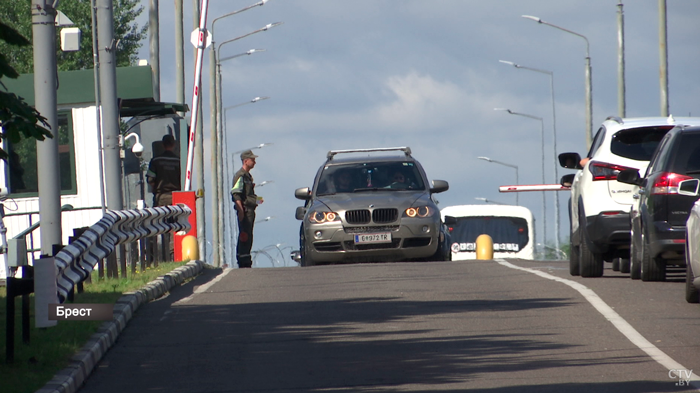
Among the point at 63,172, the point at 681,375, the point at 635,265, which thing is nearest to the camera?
the point at 681,375

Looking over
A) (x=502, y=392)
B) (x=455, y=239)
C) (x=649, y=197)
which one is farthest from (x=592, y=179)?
(x=455, y=239)

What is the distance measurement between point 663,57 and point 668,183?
59.0 feet

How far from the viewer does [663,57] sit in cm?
3134

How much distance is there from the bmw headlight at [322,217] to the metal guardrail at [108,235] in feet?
6.64

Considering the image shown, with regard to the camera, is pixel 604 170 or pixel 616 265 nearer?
pixel 604 170

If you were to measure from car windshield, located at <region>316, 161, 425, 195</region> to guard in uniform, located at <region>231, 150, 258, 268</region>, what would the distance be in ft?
6.42

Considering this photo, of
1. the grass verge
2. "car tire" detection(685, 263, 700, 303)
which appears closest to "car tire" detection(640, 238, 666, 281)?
"car tire" detection(685, 263, 700, 303)

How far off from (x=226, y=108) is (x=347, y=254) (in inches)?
1716

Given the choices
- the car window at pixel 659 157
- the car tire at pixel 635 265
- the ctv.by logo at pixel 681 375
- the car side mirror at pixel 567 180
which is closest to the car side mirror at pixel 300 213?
the car side mirror at pixel 567 180

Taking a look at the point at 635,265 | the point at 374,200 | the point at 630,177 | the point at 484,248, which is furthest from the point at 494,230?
the point at 630,177

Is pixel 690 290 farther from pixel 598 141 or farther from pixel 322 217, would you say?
pixel 322 217

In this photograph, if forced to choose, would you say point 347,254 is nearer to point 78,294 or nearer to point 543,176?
point 78,294

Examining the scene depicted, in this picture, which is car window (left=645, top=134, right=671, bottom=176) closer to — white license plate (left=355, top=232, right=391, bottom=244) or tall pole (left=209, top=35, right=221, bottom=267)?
white license plate (left=355, top=232, right=391, bottom=244)

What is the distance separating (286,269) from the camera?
19.4 m
